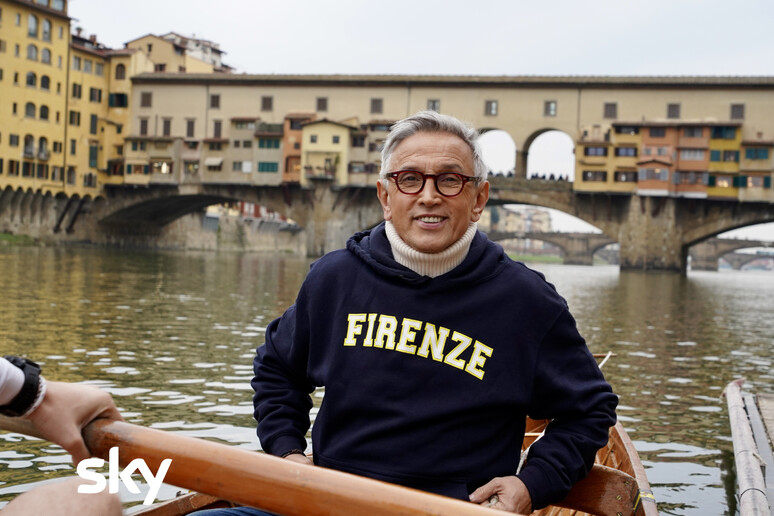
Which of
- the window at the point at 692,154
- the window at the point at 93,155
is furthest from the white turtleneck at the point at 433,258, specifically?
the window at the point at 93,155

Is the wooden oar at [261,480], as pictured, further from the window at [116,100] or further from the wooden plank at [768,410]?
the window at [116,100]

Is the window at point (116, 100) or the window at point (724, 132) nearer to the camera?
the window at point (724, 132)

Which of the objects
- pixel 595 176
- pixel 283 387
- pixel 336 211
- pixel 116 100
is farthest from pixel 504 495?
pixel 116 100

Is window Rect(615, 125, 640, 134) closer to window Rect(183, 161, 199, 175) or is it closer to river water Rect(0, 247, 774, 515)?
window Rect(183, 161, 199, 175)

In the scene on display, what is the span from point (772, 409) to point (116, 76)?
4947 cm

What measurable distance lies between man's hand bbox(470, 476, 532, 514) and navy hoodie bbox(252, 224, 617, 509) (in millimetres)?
38

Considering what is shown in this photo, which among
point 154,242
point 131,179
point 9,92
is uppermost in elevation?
point 9,92

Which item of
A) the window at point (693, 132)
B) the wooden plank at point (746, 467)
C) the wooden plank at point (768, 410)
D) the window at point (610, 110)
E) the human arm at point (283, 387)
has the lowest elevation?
the wooden plank at point (768, 410)

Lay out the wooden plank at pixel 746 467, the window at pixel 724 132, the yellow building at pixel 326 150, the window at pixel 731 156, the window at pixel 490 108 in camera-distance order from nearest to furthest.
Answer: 1. the wooden plank at pixel 746 467
2. the window at pixel 731 156
3. the window at pixel 724 132
4. the window at pixel 490 108
5. the yellow building at pixel 326 150

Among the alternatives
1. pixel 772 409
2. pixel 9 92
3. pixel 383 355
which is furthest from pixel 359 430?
pixel 9 92

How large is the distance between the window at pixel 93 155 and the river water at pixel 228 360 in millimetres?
33891

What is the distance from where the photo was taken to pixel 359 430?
2328 mm

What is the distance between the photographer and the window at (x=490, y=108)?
1818 inches

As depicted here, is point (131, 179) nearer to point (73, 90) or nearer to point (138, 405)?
point (73, 90)
